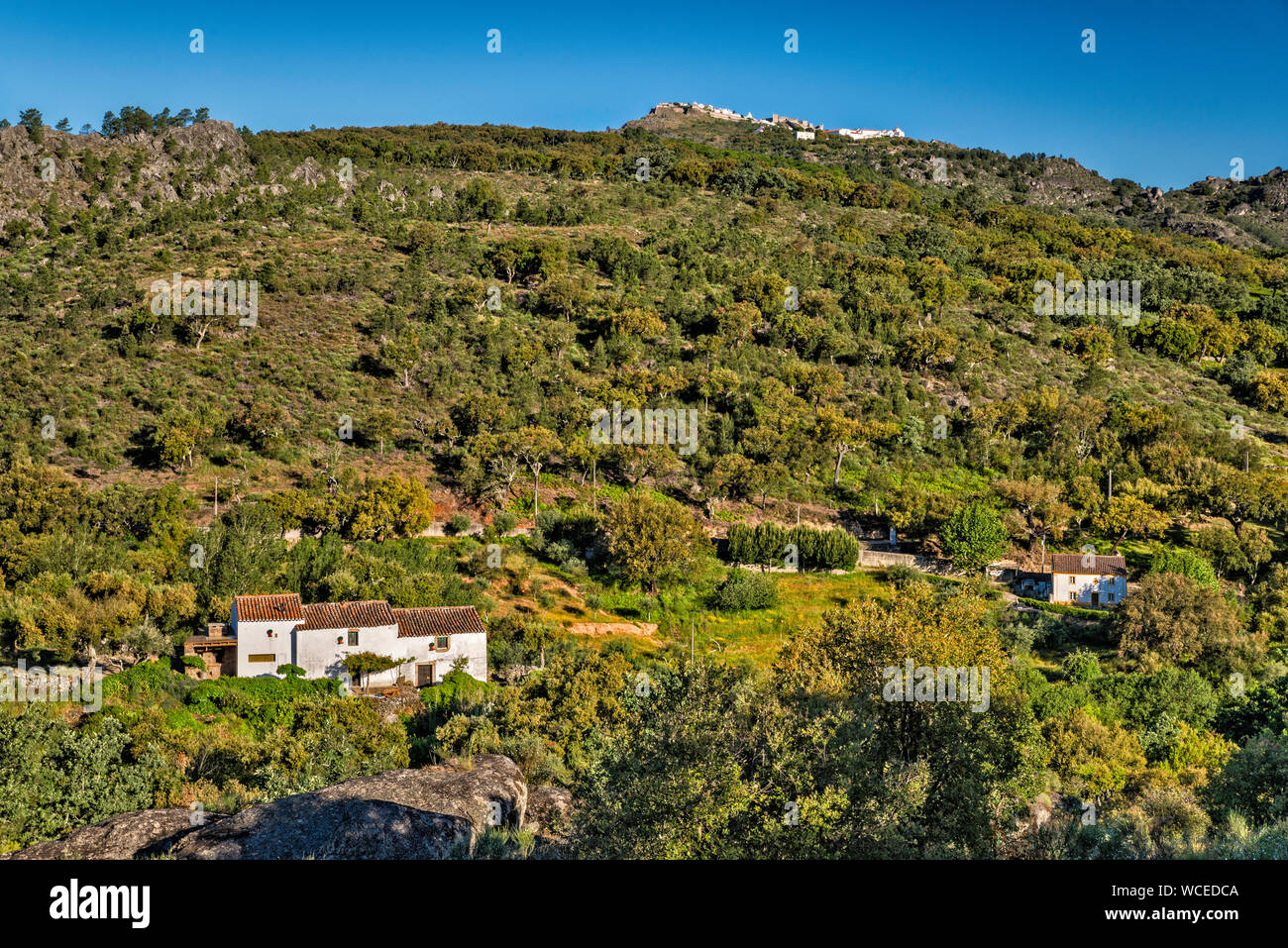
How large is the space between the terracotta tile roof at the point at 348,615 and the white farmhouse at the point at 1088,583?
117 ft

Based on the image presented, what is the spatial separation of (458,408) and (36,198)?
2339 inches

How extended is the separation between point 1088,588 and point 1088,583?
293 mm

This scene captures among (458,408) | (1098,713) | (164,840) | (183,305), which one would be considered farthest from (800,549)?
(183,305)

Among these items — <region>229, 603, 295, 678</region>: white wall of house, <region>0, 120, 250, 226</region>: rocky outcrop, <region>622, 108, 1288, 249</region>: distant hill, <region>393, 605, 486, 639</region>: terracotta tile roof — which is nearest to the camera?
<region>229, 603, 295, 678</region>: white wall of house

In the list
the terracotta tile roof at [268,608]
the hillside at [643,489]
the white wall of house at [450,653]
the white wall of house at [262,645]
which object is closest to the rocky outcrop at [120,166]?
the hillside at [643,489]

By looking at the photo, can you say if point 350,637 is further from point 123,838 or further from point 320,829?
point 320,829

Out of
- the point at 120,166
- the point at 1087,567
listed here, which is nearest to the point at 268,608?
the point at 1087,567

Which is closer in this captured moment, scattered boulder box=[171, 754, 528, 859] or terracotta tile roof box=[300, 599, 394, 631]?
scattered boulder box=[171, 754, 528, 859]

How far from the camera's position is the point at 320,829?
1273 centimetres

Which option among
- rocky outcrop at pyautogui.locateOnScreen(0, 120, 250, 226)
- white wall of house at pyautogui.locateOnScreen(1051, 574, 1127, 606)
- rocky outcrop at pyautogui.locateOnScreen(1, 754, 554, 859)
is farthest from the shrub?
rocky outcrop at pyautogui.locateOnScreen(0, 120, 250, 226)

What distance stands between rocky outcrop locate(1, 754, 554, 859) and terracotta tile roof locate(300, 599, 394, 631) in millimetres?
20390

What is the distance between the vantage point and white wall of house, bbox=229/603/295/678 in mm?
34847

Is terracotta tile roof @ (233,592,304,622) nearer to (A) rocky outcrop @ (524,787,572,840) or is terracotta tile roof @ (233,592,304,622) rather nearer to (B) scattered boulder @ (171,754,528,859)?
(A) rocky outcrop @ (524,787,572,840)
